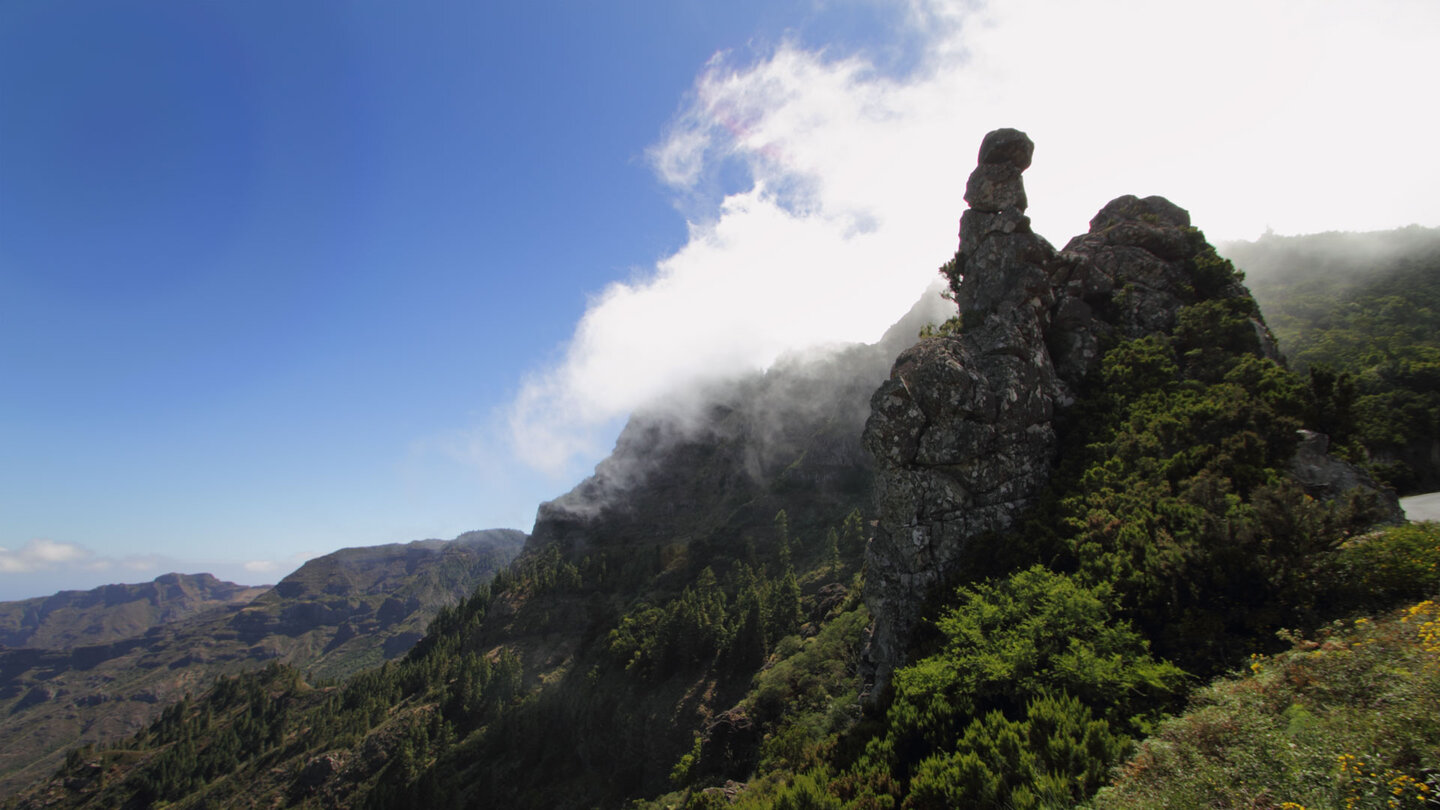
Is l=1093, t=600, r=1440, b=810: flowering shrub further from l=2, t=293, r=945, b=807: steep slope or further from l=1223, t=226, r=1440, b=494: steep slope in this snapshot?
l=2, t=293, r=945, b=807: steep slope

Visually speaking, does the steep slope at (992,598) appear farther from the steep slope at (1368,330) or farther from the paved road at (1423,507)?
the steep slope at (1368,330)

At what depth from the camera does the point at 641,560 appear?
114438 millimetres

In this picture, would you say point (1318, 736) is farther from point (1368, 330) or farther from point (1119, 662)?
point (1368, 330)

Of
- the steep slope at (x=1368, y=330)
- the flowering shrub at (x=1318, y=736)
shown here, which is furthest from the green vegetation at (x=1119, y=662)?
the steep slope at (x=1368, y=330)

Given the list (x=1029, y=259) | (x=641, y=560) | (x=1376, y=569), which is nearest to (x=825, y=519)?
(x=641, y=560)

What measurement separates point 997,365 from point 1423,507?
2015cm

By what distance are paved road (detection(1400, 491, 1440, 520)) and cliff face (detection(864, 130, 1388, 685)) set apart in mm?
10236

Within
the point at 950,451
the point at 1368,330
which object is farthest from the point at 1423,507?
the point at 1368,330

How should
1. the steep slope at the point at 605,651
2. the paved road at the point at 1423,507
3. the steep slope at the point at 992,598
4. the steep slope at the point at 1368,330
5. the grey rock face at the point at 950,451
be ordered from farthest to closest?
the steep slope at the point at 605,651
the steep slope at the point at 1368,330
the grey rock face at the point at 950,451
the paved road at the point at 1423,507
the steep slope at the point at 992,598

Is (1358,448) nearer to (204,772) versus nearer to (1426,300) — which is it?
(1426,300)

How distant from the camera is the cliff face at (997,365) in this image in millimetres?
29109

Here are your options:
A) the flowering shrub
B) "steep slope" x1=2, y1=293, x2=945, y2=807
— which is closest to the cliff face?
the flowering shrub

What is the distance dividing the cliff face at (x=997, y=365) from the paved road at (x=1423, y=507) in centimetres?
1024

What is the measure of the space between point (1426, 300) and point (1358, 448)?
71.8m
